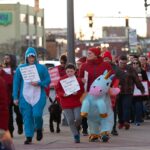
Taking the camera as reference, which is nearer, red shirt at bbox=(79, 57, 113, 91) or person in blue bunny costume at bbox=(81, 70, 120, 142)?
person in blue bunny costume at bbox=(81, 70, 120, 142)

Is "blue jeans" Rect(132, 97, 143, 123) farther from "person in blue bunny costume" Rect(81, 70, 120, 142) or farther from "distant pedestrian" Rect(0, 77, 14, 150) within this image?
"distant pedestrian" Rect(0, 77, 14, 150)

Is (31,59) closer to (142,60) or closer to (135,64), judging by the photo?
(135,64)

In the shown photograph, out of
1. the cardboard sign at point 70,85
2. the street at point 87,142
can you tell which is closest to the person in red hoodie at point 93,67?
the cardboard sign at point 70,85

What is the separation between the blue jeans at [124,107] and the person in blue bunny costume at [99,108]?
2.63 meters

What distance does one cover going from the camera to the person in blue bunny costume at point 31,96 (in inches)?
467

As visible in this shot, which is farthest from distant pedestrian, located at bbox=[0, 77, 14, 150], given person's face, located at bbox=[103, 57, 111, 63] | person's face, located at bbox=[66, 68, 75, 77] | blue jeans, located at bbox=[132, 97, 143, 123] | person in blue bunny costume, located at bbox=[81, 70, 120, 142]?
blue jeans, located at bbox=[132, 97, 143, 123]

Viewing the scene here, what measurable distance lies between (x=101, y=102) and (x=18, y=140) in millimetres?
1903

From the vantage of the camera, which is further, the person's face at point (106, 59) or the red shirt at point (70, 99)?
the person's face at point (106, 59)

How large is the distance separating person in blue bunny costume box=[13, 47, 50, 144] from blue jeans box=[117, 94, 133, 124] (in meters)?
3.21

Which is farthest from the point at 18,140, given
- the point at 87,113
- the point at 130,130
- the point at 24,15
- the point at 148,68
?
the point at 24,15

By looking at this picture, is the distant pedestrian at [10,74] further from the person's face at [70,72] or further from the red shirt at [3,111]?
the red shirt at [3,111]

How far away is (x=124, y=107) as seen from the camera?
14852 millimetres

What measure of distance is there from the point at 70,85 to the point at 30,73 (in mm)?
764

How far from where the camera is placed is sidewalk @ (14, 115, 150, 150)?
1132cm
